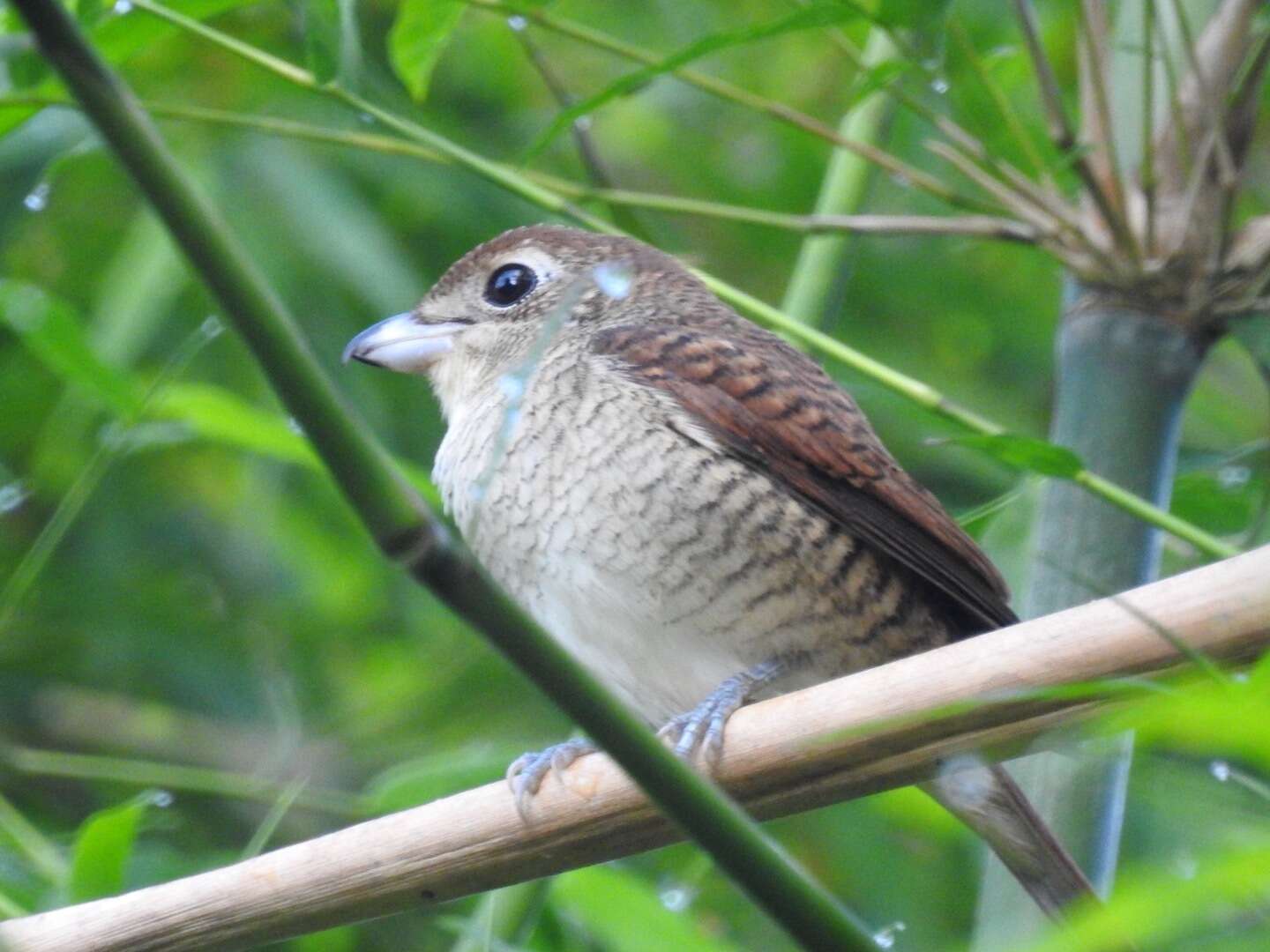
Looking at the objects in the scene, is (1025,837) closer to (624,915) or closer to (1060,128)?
(624,915)

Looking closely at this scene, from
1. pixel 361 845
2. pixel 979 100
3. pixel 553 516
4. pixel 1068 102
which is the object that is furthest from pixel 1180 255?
pixel 361 845

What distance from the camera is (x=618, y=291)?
153cm

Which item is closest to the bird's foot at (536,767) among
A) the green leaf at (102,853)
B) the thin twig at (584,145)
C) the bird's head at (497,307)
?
the green leaf at (102,853)

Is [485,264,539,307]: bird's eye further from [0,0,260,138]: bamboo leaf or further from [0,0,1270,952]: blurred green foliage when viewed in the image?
[0,0,260,138]: bamboo leaf

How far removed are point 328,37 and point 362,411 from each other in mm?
1385

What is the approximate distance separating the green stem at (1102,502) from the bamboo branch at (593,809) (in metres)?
0.83

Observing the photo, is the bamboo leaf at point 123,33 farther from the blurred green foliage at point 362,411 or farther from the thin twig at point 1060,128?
the thin twig at point 1060,128

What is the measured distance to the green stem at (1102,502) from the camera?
248cm

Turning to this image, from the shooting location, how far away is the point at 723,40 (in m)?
2.37

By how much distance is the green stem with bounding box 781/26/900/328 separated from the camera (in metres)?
2.92

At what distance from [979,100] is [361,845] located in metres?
1.65

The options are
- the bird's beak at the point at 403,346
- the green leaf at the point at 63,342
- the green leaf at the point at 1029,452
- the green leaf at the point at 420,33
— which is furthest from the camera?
the bird's beak at the point at 403,346

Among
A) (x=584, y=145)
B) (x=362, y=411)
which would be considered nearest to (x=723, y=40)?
(x=584, y=145)

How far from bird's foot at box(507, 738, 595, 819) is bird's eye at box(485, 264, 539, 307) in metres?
1.00
